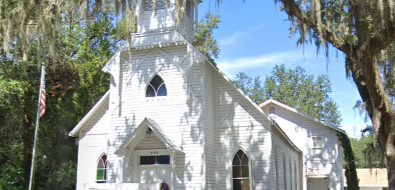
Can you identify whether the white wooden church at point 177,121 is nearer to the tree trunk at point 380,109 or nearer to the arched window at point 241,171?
the arched window at point 241,171

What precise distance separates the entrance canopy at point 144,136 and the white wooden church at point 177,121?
0.03 metres

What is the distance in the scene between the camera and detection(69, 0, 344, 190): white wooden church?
13.5 m

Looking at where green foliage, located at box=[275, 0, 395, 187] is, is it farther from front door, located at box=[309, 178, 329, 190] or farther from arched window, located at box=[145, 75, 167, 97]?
front door, located at box=[309, 178, 329, 190]

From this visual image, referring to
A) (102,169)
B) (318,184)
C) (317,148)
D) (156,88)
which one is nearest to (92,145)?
(102,169)

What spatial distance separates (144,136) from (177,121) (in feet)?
4.16

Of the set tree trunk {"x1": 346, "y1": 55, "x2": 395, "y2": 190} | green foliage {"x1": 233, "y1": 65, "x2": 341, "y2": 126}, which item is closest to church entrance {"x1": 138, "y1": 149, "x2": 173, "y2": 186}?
tree trunk {"x1": 346, "y1": 55, "x2": 395, "y2": 190}

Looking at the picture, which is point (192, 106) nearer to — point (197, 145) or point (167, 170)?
point (197, 145)

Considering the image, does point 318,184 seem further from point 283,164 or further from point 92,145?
point 92,145

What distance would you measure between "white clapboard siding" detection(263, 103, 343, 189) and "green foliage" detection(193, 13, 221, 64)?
283 inches

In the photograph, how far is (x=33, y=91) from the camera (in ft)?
63.6

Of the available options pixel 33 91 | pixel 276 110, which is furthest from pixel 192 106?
pixel 276 110

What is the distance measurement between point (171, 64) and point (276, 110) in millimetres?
13612

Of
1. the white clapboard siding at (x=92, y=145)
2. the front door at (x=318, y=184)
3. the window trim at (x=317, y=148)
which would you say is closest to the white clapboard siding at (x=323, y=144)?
the window trim at (x=317, y=148)

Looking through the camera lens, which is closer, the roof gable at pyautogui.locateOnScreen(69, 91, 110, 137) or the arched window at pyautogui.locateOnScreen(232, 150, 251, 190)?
the arched window at pyautogui.locateOnScreen(232, 150, 251, 190)
